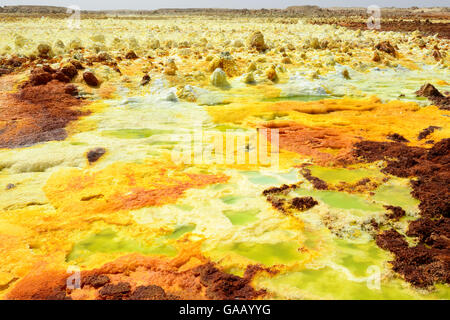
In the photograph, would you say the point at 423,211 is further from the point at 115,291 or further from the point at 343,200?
the point at 115,291

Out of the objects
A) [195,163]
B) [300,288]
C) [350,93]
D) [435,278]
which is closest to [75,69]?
[195,163]

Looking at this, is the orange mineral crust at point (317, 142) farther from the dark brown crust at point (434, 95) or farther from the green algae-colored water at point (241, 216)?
the dark brown crust at point (434, 95)

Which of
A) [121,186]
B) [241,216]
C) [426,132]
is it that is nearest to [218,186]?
[241,216]

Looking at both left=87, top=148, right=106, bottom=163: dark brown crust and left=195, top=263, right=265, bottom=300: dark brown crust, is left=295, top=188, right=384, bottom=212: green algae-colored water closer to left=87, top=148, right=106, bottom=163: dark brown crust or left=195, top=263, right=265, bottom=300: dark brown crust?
left=195, top=263, right=265, bottom=300: dark brown crust
